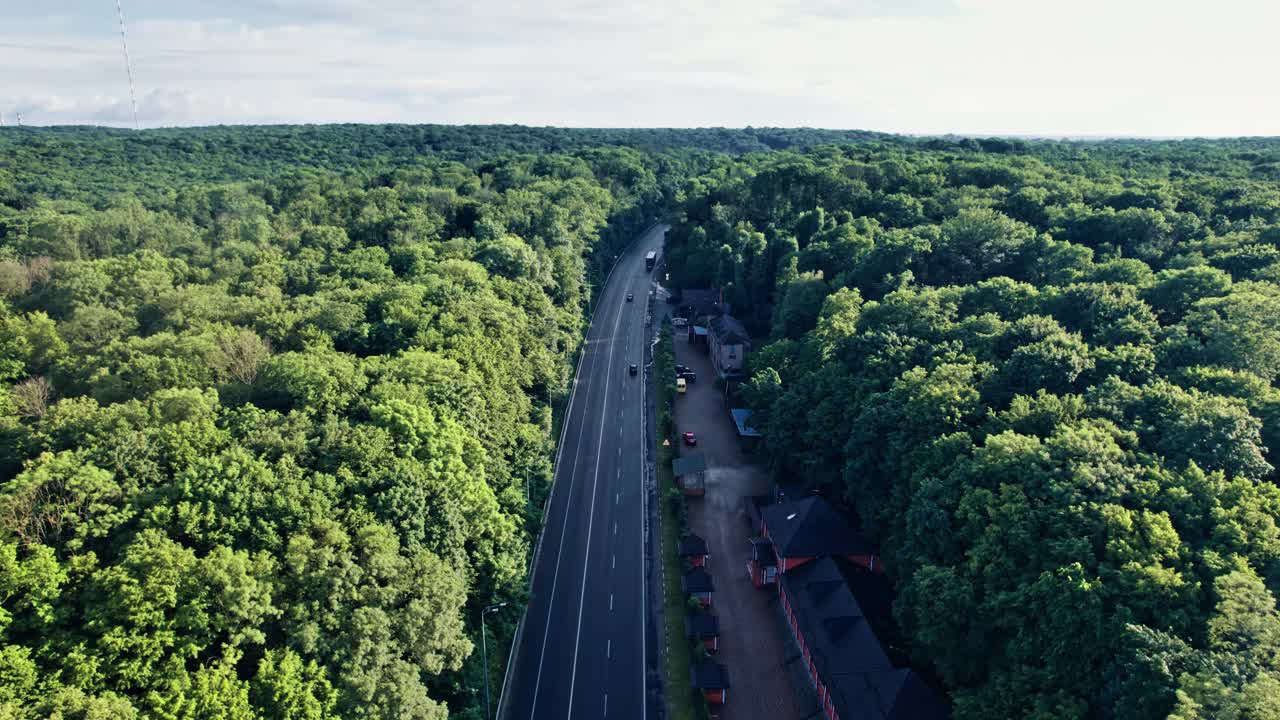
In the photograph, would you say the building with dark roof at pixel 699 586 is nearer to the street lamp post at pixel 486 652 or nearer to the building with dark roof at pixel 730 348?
the street lamp post at pixel 486 652

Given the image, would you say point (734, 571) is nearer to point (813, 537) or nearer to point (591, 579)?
point (813, 537)

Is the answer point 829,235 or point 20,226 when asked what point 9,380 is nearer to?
point 20,226

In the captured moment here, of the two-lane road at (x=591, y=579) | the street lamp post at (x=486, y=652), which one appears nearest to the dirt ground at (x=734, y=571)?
the two-lane road at (x=591, y=579)

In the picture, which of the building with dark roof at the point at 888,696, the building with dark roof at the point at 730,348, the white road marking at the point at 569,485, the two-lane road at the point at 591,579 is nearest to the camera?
the building with dark roof at the point at 888,696

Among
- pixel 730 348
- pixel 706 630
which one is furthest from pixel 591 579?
pixel 730 348

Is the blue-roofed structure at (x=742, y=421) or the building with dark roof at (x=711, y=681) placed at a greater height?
the blue-roofed structure at (x=742, y=421)

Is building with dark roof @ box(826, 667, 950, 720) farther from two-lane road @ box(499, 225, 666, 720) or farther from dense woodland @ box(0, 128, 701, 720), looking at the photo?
dense woodland @ box(0, 128, 701, 720)

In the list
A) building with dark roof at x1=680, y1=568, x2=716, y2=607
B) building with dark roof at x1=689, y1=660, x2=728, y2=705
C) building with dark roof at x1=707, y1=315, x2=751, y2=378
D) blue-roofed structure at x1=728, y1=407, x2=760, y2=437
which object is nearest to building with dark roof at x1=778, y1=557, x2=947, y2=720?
building with dark roof at x1=680, y1=568, x2=716, y2=607
